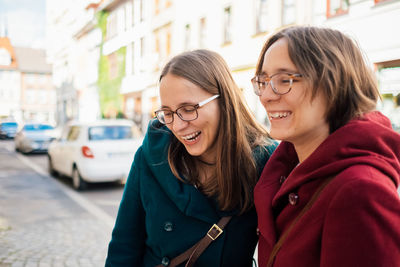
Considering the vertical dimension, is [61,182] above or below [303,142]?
below

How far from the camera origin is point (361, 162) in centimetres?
116

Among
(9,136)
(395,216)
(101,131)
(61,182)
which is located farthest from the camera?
(9,136)

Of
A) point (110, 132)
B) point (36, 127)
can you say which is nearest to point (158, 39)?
point (36, 127)

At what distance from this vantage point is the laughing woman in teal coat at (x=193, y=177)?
1850mm

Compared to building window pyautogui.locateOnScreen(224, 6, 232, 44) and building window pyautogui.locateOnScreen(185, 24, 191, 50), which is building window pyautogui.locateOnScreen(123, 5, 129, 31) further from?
building window pyautogui.locateOnScreen(224, 6, 232, 44)

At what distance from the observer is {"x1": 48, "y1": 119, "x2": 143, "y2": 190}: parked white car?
8836mm

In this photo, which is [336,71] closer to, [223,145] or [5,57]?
[223,145]

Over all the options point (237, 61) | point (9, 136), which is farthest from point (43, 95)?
point (237, 61)

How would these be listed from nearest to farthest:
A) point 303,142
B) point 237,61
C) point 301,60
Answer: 1. point 301,60
2. point 303,142
3. point 237,61

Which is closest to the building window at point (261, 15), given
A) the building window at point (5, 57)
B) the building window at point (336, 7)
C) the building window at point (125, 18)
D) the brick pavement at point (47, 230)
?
the building window at point (336, 7)

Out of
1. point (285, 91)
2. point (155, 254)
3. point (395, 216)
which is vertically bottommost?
point (155, 254)

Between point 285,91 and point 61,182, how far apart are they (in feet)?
31.5

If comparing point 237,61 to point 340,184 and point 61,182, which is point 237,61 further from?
point 340,184

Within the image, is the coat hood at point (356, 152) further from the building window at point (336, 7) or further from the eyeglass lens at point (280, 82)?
the building window at point (336, 7)
